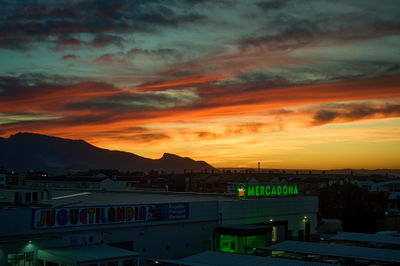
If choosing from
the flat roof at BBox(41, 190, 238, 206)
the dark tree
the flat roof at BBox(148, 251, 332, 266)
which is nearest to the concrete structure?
the flat roof at BBox(41, 190, 238, 206)

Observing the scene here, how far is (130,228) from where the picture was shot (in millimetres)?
42500

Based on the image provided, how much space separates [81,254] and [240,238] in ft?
62.0

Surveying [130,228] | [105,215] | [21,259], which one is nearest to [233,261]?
[130,228]

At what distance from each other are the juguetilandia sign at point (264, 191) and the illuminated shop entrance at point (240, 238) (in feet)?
31.1

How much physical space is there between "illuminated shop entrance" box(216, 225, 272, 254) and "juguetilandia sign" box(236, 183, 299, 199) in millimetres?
9466

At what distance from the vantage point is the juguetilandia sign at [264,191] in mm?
61062

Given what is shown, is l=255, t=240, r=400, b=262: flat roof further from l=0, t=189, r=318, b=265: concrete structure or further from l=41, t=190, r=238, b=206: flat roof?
l=41, t=190, r=238, b=206: flat roof

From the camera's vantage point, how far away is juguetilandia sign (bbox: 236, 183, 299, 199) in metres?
61.1

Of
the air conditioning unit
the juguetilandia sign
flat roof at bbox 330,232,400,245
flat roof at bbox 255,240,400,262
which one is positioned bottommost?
flat roof at bbox 330,232,400,245

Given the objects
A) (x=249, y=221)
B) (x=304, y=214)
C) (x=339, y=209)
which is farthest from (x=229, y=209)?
(x=339, y=209)

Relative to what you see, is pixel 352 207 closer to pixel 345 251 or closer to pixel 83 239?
pixel 345 251

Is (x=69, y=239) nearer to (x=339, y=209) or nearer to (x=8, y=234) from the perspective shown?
(x=8, y=234)

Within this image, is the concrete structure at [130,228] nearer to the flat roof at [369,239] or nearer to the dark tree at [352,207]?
the flat roof at [369,239]

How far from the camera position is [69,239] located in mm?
37562
